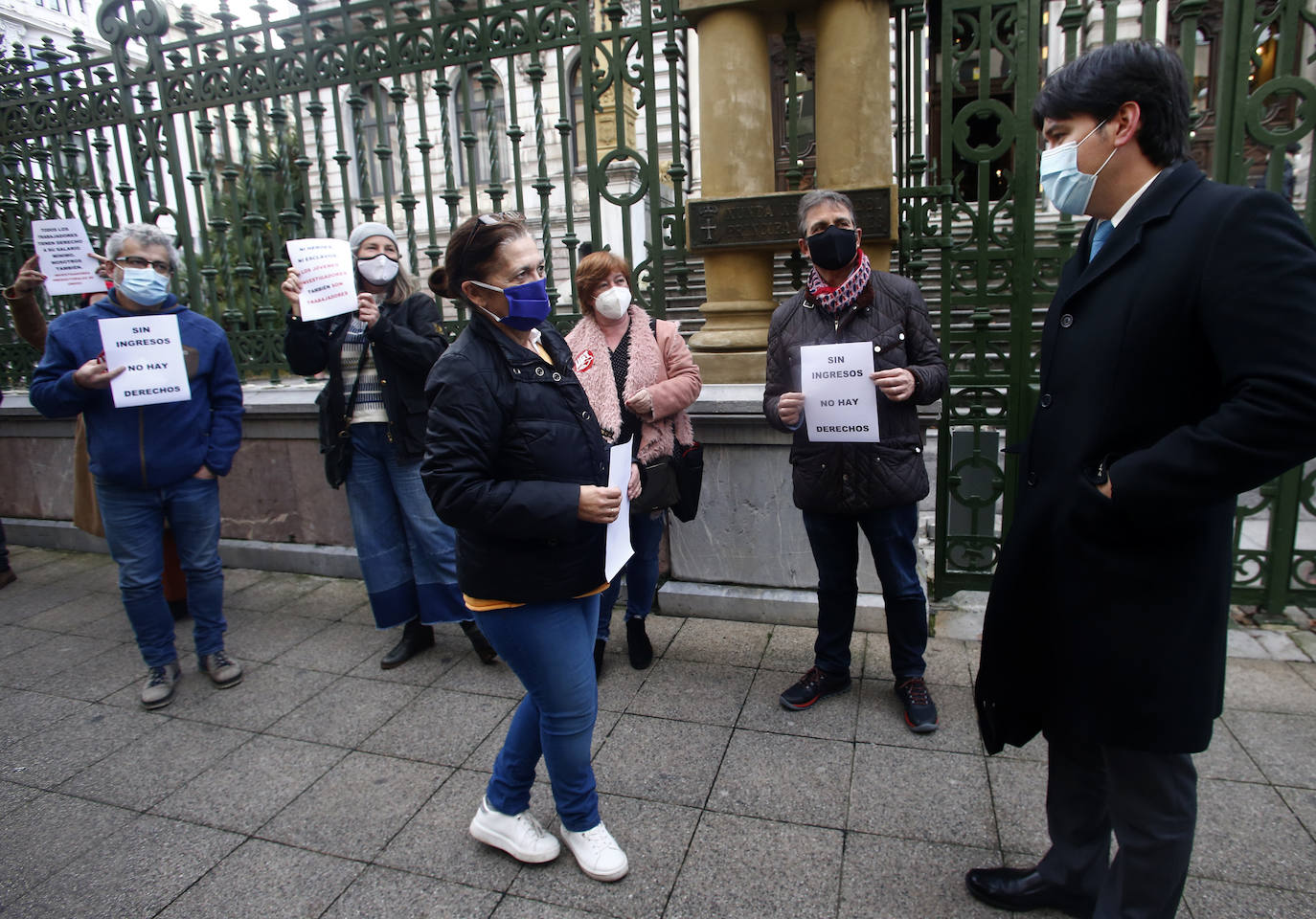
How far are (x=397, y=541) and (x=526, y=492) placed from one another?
7.79 feet

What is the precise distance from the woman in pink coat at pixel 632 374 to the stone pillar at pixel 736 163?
0.76 meters

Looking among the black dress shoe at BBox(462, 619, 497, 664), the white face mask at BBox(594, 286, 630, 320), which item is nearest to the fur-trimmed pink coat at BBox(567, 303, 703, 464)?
the white face mask at BBox(594, 286, 630, 320)

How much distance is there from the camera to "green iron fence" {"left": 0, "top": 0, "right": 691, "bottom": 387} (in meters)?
4.48

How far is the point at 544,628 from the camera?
2.34m

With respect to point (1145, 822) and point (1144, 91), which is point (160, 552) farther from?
point (1144, 91)

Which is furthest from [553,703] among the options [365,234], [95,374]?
[95,374]

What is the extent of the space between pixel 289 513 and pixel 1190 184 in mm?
5433

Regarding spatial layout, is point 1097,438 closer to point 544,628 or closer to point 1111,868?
point 1111,868

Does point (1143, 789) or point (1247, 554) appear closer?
point (1143, 789)

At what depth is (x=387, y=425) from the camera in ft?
13.3

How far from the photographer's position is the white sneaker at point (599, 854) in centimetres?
252

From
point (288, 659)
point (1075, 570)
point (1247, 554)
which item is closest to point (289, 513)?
point (288, 659)

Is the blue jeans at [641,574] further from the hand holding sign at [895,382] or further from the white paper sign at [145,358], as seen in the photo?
the white paper sign at [145,358]

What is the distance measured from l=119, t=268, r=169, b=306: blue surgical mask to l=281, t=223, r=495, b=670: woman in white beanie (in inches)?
23.5
